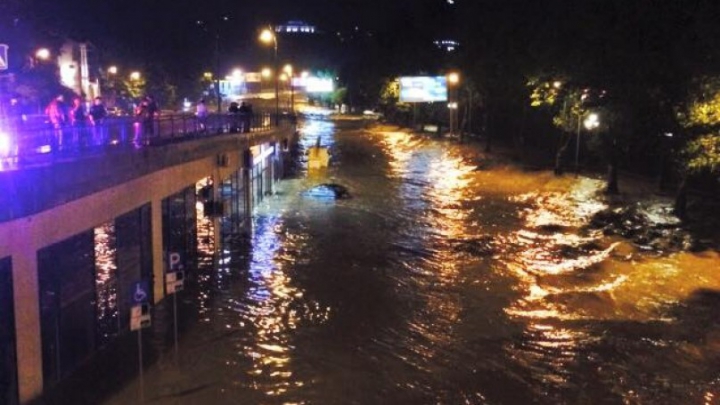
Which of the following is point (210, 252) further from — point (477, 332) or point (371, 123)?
point (371, 123)

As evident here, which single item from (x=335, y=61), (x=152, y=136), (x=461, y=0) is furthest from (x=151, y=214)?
(x=335, y=61)

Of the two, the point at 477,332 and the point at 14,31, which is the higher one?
the point at 14,31

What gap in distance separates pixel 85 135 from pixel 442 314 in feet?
36.4

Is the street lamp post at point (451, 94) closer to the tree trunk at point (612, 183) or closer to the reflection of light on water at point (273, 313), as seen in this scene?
the tree trunk at point (612, 183)

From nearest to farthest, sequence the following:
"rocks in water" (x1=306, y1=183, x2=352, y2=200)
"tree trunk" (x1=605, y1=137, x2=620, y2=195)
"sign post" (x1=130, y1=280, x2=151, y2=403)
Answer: "sign post" (x1=130, y1=280, x2=151, y2=403) < "tree trunk" (x1=605, y1=137, x2=620, y2=195) < "rocks in water" (x1=306, y1=183, x2=352, y2=200)

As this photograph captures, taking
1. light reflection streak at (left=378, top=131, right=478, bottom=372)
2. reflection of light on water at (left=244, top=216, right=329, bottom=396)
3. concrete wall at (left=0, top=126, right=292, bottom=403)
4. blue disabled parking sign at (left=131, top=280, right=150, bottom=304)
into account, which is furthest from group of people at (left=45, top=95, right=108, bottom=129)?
light reflection streak at (left=378, top=131, right=478, bottom=372)

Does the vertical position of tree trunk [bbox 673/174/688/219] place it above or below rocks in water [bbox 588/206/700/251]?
above

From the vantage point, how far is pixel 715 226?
3538 cm

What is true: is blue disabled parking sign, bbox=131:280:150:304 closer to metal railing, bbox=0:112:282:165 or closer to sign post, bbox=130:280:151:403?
sign post, bbox=130:280:151:403

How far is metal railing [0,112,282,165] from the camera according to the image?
1526cm

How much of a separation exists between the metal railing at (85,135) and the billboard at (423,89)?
53647 mm

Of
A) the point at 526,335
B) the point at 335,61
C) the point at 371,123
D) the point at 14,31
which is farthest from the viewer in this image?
the point at 335,61

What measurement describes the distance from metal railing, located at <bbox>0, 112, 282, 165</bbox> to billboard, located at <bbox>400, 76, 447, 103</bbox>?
5365 centimetres

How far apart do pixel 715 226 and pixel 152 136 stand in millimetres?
25410
